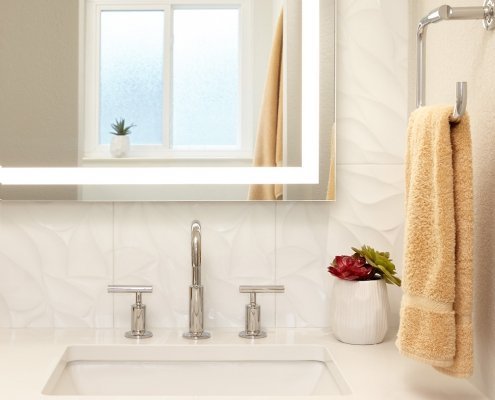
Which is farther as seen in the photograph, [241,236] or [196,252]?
[241,236]

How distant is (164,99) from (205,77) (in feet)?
0.34

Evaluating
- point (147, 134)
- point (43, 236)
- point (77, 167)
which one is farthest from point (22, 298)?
point (147, 134)

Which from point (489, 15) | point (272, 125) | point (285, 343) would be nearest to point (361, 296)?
point (285, 343)

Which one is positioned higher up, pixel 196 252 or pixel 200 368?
pixel 196 252

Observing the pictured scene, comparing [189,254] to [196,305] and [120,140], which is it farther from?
[120,140]

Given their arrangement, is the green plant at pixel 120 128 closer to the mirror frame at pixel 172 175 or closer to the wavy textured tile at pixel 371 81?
the mirror frame at pixel 172 175

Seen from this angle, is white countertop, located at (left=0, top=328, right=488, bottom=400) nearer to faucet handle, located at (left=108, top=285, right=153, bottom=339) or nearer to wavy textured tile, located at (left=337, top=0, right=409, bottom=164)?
faucet handle, located at (left=108, top=285, right=153, bottom=339)

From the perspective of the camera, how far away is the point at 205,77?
1344 millimetres

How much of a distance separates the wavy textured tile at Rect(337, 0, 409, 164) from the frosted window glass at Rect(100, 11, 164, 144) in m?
0.41

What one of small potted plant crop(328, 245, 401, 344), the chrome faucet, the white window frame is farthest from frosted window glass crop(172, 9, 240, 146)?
small potted plant crop(328, 245, 401, 344)

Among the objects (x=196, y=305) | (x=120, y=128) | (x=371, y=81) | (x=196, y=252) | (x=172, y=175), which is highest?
(x=371, y=81)

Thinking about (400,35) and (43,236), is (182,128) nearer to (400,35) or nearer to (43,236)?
(43,236)

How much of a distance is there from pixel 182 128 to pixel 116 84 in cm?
17

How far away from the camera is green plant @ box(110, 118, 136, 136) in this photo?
133 centimetres
